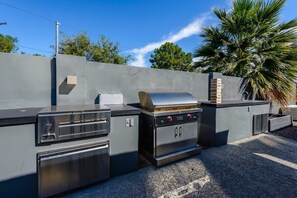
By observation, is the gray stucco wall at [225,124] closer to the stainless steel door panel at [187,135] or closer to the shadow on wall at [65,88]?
the stainless steel door panel at [187,135]

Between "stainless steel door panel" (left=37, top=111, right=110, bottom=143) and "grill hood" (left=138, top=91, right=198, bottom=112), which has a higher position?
"grill hood" (left=138, top=91, right=198, bottom=112)

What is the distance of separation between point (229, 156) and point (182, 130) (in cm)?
124

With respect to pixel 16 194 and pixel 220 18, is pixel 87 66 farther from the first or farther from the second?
pixel 220 18

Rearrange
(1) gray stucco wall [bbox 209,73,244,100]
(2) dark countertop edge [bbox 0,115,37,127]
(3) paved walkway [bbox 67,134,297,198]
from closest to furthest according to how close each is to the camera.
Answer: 1. (2) dark countertop edge [bbox 0,115,37,127]
2. (3) paved walkway [bbox 67,134,297,198]
3. (1) gray stucco wall [bbox 209,73,244,100]

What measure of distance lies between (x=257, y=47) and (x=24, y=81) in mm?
7040

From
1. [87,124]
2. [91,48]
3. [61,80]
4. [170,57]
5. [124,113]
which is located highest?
[170,57]

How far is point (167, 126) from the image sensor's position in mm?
3059

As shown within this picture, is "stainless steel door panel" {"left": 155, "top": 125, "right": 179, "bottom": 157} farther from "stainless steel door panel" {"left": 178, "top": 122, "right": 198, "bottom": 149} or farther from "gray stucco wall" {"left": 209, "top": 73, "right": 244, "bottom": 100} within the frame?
"gray stucco wall" {"left": 209, "top": 73, "right": 244, "bottom": 100}

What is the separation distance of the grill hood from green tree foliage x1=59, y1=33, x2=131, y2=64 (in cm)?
1178

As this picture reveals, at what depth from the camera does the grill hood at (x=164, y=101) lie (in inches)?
116

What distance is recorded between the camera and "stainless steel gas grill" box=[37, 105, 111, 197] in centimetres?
A: 193

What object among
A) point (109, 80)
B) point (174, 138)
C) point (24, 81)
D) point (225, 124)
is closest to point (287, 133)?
point (225, 124)

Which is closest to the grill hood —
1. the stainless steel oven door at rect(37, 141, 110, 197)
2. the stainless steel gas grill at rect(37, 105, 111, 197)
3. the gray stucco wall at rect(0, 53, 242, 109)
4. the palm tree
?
the gray stucco wall at rect(0, 53, 242, 109)

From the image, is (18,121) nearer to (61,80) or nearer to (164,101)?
(61,80)
